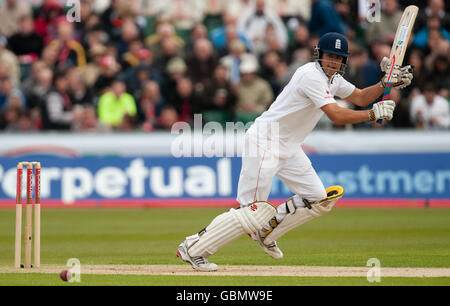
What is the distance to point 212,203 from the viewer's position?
14.8 meters

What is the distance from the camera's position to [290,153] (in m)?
8.12

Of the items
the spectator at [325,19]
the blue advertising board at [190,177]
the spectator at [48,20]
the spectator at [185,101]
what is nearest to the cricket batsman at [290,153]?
the blue advertising board at [190,177]

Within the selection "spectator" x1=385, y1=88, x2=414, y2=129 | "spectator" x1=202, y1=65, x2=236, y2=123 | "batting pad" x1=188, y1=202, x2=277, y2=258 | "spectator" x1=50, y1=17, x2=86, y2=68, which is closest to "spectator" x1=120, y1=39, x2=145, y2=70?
"spectator" x1=50, y1=17, x2=86, y2=68

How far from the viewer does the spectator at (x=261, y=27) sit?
1730 cm

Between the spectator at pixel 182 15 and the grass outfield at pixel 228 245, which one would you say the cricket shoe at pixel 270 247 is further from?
the spectator at pixel 182 15

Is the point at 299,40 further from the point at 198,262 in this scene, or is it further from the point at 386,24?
the point at 198,262

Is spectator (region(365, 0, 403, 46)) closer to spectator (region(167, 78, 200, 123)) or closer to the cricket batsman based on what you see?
spectator (region(167, 78, 200, 123))

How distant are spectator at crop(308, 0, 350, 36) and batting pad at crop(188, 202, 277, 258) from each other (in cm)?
940

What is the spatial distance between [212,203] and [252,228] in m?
7.04

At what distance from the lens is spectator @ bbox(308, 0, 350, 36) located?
16578 mm

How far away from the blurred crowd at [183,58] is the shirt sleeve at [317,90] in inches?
299

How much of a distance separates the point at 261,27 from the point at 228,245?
24.7ft

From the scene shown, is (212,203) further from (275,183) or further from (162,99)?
(162,99)
